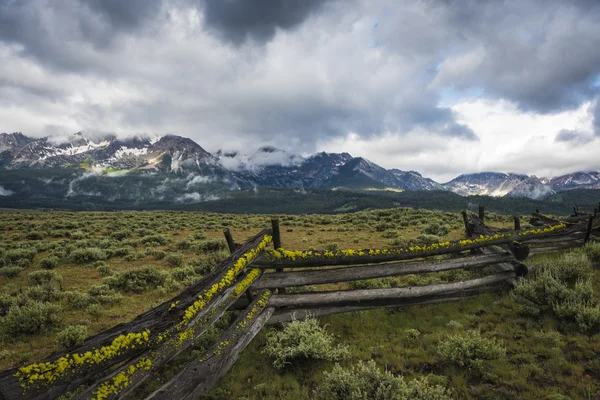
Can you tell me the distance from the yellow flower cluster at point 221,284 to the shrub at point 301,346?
1997mm

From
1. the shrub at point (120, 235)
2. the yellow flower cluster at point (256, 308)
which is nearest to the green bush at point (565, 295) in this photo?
the yellow flower cluster at point (256, 308)

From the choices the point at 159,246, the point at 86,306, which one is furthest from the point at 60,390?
the point at 159,246

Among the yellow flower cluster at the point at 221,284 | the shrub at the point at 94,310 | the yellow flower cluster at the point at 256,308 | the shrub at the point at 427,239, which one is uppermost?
the yellow flower cluster at the point at 221,284

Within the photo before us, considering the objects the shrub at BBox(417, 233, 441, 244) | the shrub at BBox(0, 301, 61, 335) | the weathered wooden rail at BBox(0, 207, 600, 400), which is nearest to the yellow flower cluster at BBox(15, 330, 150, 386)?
the weathered wooden rail at BBox(0, 207, 600, 400)

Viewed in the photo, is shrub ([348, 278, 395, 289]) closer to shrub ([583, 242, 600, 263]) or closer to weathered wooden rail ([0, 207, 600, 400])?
weathered wooden rail ([0, 207, 600, 400])

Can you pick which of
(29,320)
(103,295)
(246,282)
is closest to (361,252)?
(246,282)

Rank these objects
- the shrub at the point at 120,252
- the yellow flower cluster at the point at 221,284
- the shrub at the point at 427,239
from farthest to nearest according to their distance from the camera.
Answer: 1. the shrub at the point at 427,239
2. the shrub at the point at 120,252
3. the yellow flower cluster at the point at 221,284

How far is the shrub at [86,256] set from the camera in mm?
16547

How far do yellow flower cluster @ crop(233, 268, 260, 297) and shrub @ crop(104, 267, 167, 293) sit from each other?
8.28 m

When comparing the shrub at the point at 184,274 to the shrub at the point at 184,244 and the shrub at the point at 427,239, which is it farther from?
the shrub at the point at 427,239

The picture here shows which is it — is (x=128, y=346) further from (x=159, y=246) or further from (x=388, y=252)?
(x=159, y=246)

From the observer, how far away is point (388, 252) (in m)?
8.05

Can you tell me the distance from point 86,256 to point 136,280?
650 centimetres

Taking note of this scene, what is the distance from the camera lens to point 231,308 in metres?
7.39
